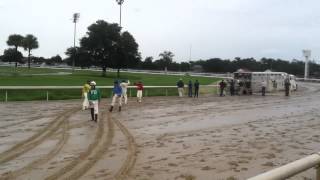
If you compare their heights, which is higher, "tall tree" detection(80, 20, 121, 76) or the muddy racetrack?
"tall tree" detection(80, 20, 121, 76)

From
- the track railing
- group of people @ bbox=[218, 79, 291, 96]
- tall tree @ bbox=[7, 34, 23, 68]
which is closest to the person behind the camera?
the track railing

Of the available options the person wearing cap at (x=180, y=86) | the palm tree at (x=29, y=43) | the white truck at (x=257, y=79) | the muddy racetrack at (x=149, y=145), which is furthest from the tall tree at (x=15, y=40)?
the muddy racetrack at (x=149, y=145)

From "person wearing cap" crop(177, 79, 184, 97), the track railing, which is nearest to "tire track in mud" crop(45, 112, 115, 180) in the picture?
the track railing

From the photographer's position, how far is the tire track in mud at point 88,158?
852 cm

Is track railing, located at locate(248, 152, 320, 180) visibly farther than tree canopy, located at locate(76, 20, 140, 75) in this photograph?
No

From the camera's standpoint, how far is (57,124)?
1678 centimetres

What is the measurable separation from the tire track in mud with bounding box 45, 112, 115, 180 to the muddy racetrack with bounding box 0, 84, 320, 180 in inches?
0.7

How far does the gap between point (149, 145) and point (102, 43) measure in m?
64.1

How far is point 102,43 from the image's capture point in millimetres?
75312

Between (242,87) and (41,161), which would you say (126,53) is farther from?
(41,161)

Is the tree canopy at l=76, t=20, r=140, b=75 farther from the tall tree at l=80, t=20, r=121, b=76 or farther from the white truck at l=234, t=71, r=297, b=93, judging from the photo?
the white truck at l=234, t=71, r=297, b=93

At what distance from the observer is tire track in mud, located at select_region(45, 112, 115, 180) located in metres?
8.52

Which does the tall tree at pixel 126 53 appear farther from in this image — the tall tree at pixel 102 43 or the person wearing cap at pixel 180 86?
the person wearing cap at pixel 180 86

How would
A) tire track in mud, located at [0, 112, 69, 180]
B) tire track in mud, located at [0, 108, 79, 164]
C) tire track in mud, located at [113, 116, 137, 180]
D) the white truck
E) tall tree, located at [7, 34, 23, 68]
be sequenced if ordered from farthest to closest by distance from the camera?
tall tree, located at [7, 34, 23, 68] → the white truck → tire track in mud, located at [0, 108, 79, 164] → tire track in mud, located at [113, 116, 137, 180] → tire track in mud, located at [0, 112, 69, 180]
